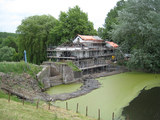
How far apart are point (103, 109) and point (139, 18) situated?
20.3m

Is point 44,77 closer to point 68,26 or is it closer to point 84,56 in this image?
point 84,56

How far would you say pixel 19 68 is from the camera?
66.0 feet

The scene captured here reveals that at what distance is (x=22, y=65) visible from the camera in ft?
67.6

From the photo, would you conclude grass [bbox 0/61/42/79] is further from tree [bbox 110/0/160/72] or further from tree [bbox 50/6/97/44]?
tree [bbox 110/0/160/72]

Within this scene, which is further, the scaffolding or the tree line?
the scaffolding

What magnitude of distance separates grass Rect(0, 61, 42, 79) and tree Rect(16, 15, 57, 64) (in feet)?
44.3

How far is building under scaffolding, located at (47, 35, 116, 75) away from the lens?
101 feet

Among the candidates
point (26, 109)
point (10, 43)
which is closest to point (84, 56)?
point (26, 109)

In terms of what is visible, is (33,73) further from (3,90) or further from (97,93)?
(97,93)

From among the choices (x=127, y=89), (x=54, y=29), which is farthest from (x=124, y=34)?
(x=54, y=29)

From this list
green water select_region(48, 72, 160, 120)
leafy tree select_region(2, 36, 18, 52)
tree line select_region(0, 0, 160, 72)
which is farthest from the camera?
leafy tree select_region(2, 36, 18, 52)

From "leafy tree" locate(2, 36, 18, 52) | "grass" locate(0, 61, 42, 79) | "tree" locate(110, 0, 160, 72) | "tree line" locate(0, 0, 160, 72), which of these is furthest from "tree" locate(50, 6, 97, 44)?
"leafy tree" locate(2, 36, 18, 52)

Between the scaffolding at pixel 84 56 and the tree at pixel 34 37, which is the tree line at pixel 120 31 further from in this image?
the scaffolding at pixel 84 56

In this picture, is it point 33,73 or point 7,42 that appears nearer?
point 33,73
